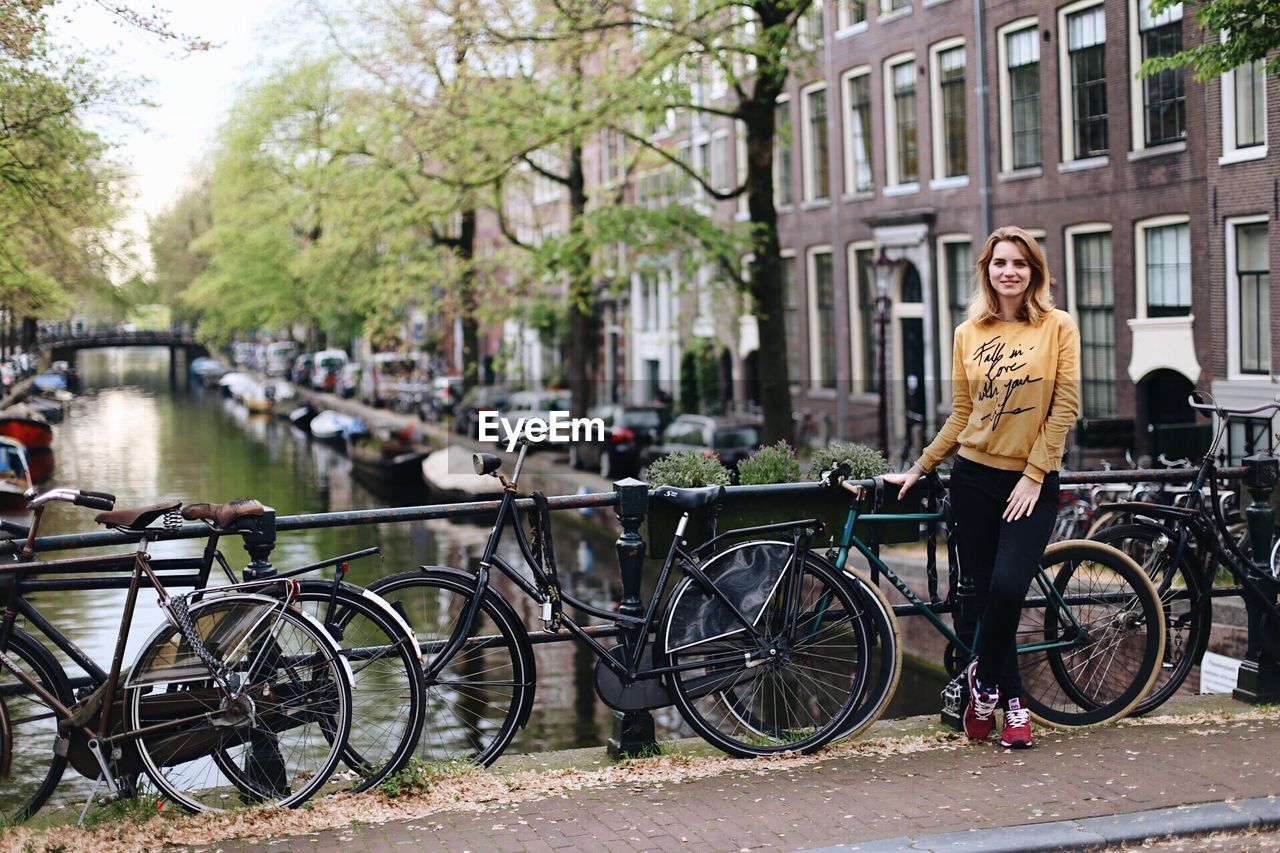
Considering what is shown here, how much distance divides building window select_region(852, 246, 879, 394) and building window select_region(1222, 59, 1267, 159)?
36.1ft

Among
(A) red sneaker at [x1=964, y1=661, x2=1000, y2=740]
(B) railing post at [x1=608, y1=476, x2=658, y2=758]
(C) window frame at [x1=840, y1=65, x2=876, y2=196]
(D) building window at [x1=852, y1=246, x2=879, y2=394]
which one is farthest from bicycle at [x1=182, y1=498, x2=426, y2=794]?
(C) window frame at [x1=840, y1=65, x2=876, y2=196]

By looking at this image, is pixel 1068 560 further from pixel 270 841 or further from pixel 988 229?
pixel 988 229

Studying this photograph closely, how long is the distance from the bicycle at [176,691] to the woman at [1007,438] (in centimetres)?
221

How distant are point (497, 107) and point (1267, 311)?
10.8 metres

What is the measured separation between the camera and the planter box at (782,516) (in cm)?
561

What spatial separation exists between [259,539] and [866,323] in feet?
88.8

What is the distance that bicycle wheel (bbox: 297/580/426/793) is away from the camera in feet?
16.0

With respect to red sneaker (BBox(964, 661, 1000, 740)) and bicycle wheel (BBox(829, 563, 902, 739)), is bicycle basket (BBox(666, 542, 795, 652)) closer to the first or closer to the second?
bicycle wheel (BBox(829, 563, 902, 739))

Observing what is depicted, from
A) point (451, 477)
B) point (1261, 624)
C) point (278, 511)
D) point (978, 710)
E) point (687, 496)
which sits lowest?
point (278, 511)

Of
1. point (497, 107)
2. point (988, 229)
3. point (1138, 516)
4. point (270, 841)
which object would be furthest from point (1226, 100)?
point (270, 841)

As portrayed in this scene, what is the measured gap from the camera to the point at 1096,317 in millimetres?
24547

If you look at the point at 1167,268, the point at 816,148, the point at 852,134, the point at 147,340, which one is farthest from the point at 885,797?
the point at 147,340

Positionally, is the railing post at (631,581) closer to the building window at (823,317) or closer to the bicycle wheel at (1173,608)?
the bicycle wheel at (1173,608)

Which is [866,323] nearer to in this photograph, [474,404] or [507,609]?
[474,404]
